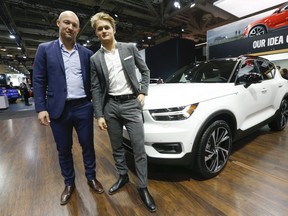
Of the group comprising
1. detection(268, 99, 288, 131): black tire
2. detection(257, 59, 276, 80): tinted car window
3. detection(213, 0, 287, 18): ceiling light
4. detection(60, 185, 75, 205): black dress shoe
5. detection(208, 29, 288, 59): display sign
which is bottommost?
detection(60, 185, 75, 205): black dress shoe

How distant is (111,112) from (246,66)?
6.89ft

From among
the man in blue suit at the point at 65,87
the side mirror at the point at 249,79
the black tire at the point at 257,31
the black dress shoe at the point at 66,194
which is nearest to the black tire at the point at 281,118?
the side mirror at the point at 249,79

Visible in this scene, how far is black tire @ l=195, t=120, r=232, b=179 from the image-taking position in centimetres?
190

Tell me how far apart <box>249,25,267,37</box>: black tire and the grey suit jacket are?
652cm

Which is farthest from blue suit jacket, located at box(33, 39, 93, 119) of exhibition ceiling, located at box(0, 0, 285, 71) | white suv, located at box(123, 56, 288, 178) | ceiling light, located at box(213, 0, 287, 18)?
ceiling light, located at box(213, 0, 287, 18)

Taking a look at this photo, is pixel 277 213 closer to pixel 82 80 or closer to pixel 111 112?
pixel 111 112

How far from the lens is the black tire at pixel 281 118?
3316 millimetres

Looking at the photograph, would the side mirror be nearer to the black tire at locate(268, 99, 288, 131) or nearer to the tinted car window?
the tinted car window

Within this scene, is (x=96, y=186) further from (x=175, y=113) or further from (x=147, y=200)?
(x=175, y=113)

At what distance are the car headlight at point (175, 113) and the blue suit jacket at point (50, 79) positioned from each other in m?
0.88

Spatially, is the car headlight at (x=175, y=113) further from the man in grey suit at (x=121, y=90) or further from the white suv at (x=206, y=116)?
the man in grey suit at (x=121, y=90)

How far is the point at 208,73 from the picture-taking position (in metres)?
2.68

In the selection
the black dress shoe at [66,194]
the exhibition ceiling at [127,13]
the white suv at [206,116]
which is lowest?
the black dress shoe at [66,194]

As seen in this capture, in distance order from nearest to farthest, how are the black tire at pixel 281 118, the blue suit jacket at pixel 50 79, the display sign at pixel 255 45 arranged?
1. the blue suit jacket at pixel 50 79
2. the black tire at pixel 281 118
3. the display sign at pixel 255 45
